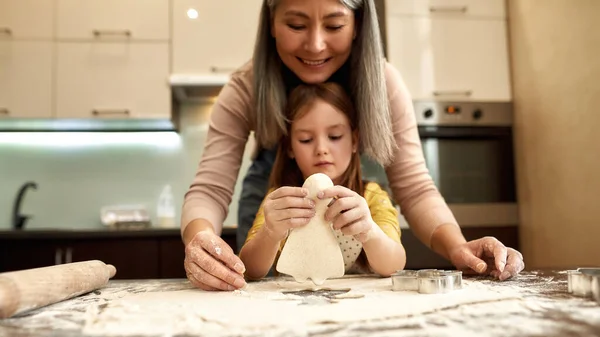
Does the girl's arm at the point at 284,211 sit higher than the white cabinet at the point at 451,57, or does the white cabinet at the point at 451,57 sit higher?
the white cabinet at the point at 451,57

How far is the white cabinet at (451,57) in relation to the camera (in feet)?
7.22

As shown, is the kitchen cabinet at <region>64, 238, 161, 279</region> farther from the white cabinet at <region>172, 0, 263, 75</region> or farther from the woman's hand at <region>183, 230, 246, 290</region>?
the woman's hand at <region>183, 230, 246, 290</region>

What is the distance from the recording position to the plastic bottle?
2.35 m

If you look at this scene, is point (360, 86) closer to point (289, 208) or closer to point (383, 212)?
point (383, 212)

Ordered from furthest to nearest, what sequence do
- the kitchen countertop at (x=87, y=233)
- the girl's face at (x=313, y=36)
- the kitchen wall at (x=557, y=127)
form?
1. the kitchen countertop at (x=87, y=233)
2. the kitchen wall at (x=557, y=127)
3. the girl's face at (x=313, y=36)

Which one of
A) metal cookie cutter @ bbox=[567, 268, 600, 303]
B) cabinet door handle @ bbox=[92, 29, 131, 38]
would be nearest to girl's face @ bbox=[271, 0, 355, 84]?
metal cookie cutter @ bbox=[567, 268, 600, 303]

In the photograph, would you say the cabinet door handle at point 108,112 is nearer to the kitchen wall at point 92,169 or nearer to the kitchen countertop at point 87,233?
the kitchen wall at point 92,169

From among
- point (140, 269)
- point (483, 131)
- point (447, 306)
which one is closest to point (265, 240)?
point (447, 306)

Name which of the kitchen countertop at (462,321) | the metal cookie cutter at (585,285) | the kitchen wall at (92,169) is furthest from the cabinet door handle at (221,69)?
the metal cookie cutter at (585,285)

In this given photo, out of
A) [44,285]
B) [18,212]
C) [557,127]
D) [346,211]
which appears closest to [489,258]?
[346,211]

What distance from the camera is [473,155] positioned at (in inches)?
87.4

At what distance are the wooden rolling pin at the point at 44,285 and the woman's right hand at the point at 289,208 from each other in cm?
28

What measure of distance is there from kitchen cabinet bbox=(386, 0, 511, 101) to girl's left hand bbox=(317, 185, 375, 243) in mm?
1464

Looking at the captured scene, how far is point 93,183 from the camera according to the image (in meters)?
2.43
